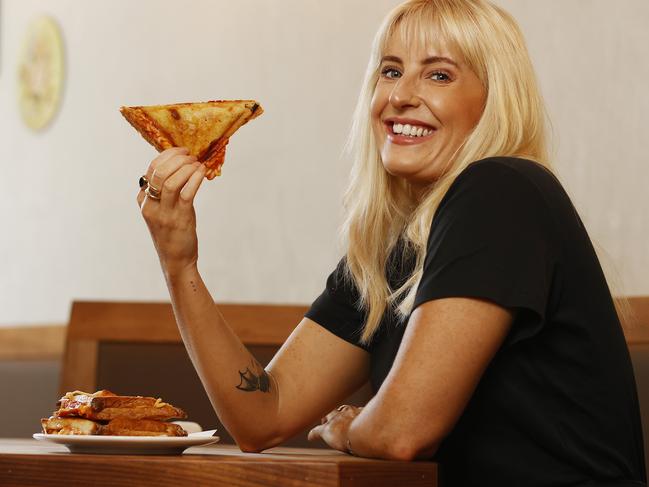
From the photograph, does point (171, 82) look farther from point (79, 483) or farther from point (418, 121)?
point (79, 483)

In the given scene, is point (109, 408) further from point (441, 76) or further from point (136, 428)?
point (441, 76)

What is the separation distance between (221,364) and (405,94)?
58 cm

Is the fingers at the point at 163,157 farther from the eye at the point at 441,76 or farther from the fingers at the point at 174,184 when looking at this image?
the eye at the point at 441,76

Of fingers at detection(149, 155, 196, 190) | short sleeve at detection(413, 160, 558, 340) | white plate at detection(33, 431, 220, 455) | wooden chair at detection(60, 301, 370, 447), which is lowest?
wooden chair at detection(60, 301, 370, 447)

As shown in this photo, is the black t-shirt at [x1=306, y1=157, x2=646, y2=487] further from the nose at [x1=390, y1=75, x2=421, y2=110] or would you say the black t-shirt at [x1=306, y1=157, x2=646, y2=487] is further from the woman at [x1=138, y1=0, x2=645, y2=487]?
the nose at [x1=390, y1=75, x2=421, y2=110]

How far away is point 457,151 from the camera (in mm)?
1720

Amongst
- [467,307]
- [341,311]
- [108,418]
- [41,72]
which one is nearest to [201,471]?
[108,418]

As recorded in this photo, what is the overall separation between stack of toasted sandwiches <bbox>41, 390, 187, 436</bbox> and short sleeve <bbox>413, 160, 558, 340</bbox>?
41 centimetres

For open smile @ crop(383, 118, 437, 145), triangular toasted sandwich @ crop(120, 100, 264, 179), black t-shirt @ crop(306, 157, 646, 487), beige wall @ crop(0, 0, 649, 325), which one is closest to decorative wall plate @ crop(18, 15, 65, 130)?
beige wall @ crop(0, 0, 649, 325)

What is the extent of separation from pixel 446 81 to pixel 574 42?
2.49ft

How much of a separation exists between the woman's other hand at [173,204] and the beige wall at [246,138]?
1.15 m

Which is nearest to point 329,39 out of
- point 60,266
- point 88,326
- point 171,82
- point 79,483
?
point 171,82

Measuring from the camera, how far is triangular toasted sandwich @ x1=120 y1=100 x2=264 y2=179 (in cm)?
149

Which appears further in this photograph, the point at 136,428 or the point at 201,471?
the point at 136,428
